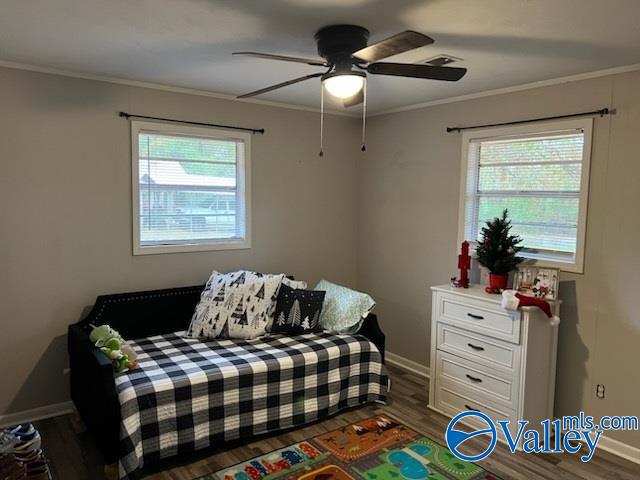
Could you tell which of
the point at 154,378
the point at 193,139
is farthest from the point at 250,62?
the point at 154,378

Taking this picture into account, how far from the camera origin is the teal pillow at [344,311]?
3570 mm

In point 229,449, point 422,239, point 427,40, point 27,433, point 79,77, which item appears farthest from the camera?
point 422,239

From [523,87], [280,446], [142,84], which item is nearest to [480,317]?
[280,446]

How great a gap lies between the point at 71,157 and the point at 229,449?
7.20ft

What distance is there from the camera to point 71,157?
3232mm

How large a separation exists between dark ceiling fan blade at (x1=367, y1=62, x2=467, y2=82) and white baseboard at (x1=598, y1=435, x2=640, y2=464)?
2460mm

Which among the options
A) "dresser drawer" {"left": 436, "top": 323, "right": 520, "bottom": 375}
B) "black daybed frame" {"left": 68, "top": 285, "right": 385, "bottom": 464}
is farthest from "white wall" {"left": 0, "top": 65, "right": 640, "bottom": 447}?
"dresser drawer" {"left": 436, "top": 323, "right": 520, "bottom": 375}

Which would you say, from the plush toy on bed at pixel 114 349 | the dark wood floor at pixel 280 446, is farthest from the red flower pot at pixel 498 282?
the plush toy on bed at pixel 114 349

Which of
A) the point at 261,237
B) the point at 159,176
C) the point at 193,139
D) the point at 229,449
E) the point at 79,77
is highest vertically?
the point at 79,77

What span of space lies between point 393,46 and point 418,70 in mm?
278

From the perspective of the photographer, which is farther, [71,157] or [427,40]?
[71,157]

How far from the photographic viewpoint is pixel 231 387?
2852mm

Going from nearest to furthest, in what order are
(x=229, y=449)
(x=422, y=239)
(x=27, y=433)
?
(x=27, y=433), (x=229, y=449), (x=422, y=239)

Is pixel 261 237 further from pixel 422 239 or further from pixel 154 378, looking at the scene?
pixel 154 378
